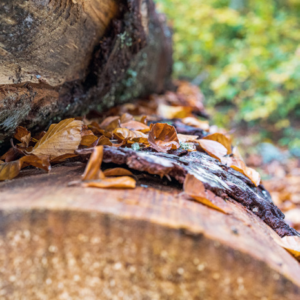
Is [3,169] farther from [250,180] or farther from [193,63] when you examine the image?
[193,63]

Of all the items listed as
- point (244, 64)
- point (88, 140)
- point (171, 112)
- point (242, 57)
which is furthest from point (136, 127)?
point (242, 57)

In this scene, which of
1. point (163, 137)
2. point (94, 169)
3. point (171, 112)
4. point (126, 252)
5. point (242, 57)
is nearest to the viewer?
point (126, 252)

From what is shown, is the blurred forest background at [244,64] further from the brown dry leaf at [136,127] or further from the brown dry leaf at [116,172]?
the brown dry leaf at [116,172]

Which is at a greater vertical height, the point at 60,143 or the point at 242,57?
the point at 60,143

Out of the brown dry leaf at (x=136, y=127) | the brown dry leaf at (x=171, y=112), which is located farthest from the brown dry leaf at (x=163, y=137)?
the brown dry leaf at (x=171, y=112)

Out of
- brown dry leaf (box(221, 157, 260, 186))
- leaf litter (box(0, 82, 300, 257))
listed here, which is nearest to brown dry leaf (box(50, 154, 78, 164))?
leaf litter (box(0, 82, 300, 257))

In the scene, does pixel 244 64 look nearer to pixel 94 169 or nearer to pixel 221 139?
pixel 221 139

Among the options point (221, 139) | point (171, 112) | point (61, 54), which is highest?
point (61, 54)
